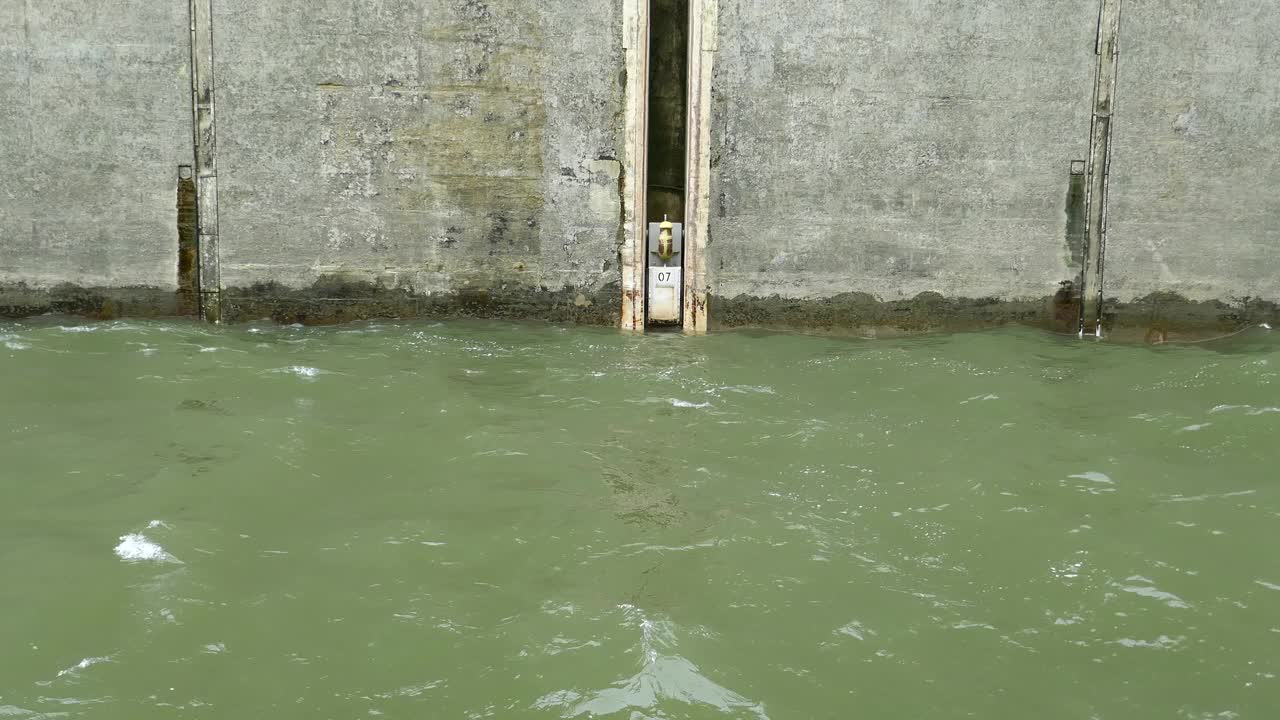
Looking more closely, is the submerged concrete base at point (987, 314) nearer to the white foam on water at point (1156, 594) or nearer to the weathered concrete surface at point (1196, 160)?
the weathered concrete surface at point (1196, 160)

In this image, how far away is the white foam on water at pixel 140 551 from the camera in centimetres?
411

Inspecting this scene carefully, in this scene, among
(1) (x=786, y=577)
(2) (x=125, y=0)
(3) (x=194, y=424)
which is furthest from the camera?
(2) (x=125, y=0)

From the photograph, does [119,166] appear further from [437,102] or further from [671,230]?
[671,230]

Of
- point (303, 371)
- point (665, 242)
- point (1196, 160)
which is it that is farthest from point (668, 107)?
point (1196, 160)

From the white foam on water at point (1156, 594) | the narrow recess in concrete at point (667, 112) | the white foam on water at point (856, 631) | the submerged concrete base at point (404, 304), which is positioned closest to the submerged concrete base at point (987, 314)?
the narrow recess in concrete at point (667, 112)

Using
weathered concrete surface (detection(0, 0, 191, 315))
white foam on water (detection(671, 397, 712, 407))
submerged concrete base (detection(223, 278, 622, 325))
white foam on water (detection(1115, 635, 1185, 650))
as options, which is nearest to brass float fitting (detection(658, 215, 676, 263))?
submerged concrete base (detection(223, 278, 622, 325))

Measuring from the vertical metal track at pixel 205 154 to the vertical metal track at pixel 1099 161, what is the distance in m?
7.53

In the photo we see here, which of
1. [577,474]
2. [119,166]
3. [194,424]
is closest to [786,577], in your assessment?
[577,474]

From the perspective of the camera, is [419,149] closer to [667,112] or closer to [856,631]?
[667,112]

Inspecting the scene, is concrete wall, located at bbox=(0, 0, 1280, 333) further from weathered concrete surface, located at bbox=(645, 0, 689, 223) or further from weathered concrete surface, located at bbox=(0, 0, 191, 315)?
weathered concrete surface, located at bbox=(645, 0, 689, 223)

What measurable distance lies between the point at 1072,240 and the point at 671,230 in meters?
3.51

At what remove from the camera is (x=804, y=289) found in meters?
8.97

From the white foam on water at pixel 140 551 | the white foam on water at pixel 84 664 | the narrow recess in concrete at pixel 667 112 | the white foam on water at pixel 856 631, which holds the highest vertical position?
the narrow recess in concrete at pixel 667 112

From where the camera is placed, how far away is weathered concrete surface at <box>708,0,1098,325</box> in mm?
8703
